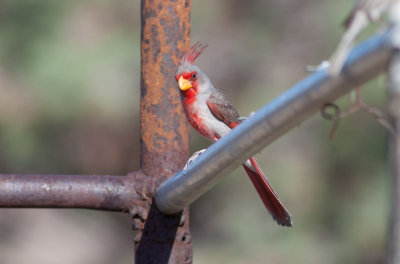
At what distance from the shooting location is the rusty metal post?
1.63 m

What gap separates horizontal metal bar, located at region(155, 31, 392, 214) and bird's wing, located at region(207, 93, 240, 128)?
0.92 meters

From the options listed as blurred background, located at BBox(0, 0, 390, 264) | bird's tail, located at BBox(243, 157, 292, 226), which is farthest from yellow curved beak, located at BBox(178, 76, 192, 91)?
blurred background, located at BBox(0, 0, 390, 264)

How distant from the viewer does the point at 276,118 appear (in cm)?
102

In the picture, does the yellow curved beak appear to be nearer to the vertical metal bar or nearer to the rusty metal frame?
the rusty metal frame

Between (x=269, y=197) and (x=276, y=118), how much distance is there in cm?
92

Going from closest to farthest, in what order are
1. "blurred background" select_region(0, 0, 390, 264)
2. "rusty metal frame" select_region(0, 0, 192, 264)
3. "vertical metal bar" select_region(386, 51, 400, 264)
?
"vertical metal bar" select_region(386, 51, 400, 264)
"rusty metal frame" select_region(0, 0, 192, 264)
"blurred background" select_region(0, 0, 390, 264)

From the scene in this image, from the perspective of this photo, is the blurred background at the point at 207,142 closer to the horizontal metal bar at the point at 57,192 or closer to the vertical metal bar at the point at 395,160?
the horizontal metal bar at the point at 57,192

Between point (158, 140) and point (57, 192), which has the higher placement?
point (158, 140)

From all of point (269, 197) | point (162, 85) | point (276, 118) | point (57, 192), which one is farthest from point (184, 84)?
point (276, 118)

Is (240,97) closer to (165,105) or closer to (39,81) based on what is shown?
(39,81)

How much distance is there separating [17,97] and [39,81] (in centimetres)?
29

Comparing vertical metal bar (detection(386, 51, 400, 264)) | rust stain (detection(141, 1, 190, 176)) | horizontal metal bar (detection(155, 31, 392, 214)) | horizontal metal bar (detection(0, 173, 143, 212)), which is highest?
rust stain (detection(141, 1, 190, 176))

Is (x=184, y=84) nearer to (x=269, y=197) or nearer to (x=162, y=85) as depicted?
(x=269, y=197)

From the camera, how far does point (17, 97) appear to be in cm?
443
